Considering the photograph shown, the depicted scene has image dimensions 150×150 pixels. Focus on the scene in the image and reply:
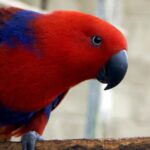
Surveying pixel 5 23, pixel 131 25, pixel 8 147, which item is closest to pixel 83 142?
pixel 8 147

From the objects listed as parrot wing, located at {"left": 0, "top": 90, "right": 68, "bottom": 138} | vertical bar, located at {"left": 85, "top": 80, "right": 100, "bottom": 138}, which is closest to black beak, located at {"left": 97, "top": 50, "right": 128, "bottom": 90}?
parrot wing, located at {"left": 0, "top": 90, "right": 68, "bottom": 138}

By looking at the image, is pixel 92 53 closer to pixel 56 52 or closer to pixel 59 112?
pixel 56 52

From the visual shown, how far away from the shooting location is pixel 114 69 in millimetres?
2477

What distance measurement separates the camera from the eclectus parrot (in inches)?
96.8

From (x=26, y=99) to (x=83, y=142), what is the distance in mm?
403

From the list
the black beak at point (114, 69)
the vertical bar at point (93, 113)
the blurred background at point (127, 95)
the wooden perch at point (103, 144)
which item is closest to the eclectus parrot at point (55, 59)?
the black beak at point (114, 69)

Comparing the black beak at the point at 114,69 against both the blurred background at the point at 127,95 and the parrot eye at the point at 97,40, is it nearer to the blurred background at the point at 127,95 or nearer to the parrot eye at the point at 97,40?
the parrot eye at the point at 97,40

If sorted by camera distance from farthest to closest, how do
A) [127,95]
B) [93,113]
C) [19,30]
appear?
[127,95] < [93,113] < [19,30]

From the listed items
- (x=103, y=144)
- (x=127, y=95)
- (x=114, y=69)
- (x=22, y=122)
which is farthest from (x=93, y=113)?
(x=127, y=95)

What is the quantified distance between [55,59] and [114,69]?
0.24 meters

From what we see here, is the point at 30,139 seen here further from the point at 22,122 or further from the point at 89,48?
the point at 89,48

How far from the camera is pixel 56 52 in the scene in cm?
248

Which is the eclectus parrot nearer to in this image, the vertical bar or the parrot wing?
the parrot wing

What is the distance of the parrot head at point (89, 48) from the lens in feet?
8.03
